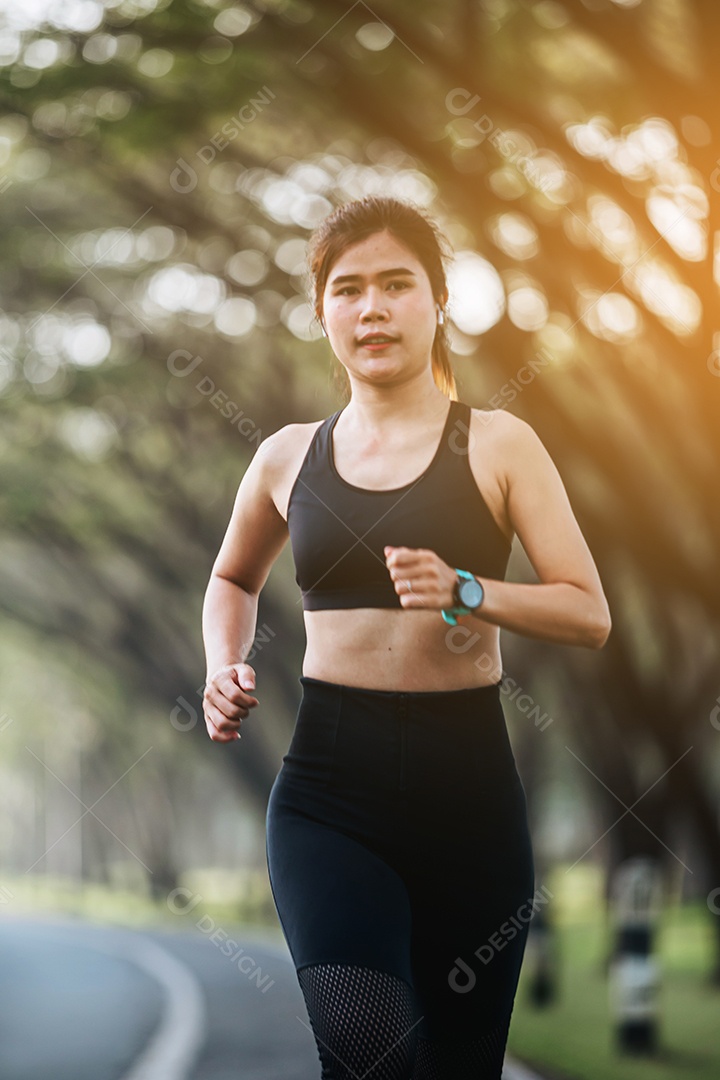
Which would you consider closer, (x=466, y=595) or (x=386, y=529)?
(x=466, y=595)

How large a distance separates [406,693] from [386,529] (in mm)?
355

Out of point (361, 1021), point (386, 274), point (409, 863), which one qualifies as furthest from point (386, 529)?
point (361, 1021)

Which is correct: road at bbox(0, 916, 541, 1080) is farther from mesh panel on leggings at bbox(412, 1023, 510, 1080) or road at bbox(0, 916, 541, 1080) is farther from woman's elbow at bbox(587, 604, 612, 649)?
woman's elbow at bbox(587, 604, 612, 649)

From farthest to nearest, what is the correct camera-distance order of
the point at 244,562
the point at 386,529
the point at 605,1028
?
the point at 605,1028, the point at 244,562, the point at 386,529

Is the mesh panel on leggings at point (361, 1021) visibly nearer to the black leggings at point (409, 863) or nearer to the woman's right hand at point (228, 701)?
the black leggings at point (409, 863)

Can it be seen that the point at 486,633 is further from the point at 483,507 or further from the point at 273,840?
the point at 273,840

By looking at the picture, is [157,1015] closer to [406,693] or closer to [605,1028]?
[605,1028]

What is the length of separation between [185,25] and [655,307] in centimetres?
356

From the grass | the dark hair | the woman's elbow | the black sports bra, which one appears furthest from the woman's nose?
the grass

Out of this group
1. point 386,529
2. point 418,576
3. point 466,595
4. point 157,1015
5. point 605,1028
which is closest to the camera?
point 418,576

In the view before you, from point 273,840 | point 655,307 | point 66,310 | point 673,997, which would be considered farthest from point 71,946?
point 273,840

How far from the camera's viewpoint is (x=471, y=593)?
10.4ft

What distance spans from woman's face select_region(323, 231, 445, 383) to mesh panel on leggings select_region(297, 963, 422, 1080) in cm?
126

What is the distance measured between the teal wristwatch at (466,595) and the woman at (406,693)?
8 centimetres
